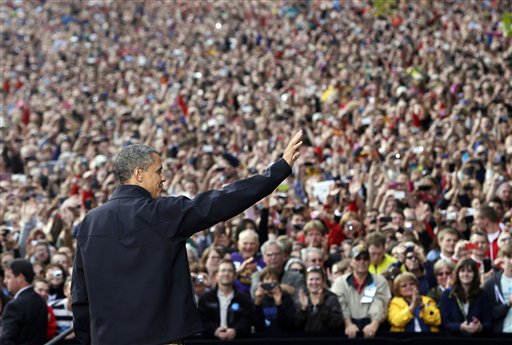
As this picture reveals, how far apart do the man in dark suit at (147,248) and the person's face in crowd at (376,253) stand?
518 cm

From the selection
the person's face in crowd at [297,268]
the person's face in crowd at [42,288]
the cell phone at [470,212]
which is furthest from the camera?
the cell phone at [470,212]

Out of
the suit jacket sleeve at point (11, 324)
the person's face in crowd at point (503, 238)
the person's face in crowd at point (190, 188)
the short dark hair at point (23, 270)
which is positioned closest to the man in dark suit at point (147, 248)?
the suit jacket sleeve at point (11, 324)

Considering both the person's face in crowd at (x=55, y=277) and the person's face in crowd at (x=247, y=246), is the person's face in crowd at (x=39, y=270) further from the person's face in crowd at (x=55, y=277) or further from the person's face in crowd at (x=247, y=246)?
the person's face in crowd at (x=247, y=246)

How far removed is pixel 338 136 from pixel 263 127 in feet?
6.29

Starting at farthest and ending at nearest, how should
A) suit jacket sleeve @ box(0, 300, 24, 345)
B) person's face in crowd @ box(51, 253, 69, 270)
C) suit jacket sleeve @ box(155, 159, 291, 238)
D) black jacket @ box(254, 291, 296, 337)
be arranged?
person's face in crowd @ box(51, 253, 69, 270) < black jacket @ box(254, 291, 296, 337) < suit jacket sleeve @ box(0, 300, 24, 345) < suit jacket sleeve @ box(155, 159, 291, 238)

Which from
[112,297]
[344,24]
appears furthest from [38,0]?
[112,297]

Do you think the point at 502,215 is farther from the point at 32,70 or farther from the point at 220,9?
the point at 220,9

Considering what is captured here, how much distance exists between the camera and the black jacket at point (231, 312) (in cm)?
913

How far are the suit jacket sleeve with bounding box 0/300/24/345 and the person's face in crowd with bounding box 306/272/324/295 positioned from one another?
98.0 inches

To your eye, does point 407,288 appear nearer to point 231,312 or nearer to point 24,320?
point 231,312

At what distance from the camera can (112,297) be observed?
5.25 meters

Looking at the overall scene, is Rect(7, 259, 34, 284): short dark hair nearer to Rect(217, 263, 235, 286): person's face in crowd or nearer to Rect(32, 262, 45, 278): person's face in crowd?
Rect(217, 263, 235, 286): person's face in crowd

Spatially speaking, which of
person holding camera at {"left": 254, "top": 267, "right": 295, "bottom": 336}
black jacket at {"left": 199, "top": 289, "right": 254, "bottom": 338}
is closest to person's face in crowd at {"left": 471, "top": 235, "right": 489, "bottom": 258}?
person holding camera at {"left": 254, "top": 267, "right": 295, "bottom": 336}

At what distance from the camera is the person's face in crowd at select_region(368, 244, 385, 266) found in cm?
1029
